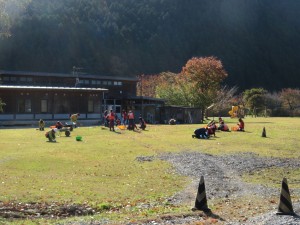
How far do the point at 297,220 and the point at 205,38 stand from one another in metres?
125

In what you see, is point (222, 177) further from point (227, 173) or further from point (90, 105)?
point (90, 105)

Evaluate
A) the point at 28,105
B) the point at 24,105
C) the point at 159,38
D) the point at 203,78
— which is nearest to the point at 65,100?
the point at 28,105

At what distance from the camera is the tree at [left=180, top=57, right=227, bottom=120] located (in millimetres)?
60969

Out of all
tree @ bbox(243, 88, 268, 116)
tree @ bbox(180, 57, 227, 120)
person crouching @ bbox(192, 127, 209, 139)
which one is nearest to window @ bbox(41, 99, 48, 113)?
person crouching @ bbox(192, 127, 209, 139)

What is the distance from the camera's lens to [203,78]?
61844 mm

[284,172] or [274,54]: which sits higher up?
[274,54]

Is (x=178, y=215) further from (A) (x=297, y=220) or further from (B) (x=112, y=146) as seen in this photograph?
(B) (x=112, y=146)

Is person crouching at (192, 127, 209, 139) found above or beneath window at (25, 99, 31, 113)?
beneath

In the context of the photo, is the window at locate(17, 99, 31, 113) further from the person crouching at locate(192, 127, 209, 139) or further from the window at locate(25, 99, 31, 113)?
the person crouching at locate(192, 127, 209, 139)

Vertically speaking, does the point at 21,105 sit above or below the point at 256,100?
below

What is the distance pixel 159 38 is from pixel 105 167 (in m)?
108

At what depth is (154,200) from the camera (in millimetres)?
14242

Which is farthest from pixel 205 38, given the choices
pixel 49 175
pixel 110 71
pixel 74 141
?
pixel 49 175

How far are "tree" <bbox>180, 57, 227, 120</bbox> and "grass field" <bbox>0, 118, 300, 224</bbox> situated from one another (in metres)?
28.8
